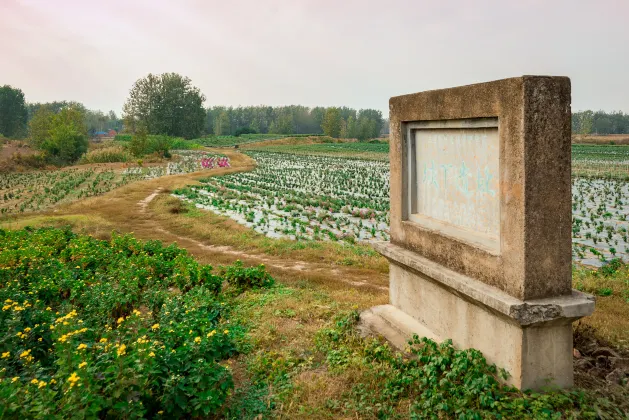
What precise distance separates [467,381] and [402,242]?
2.20m

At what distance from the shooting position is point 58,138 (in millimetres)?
48250

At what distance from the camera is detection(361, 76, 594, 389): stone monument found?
4.09 meters

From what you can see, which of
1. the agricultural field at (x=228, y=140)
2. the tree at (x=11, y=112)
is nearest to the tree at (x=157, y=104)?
the agricultural field at (x=228, y=140)

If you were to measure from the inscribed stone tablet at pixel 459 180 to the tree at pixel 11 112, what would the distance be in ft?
296

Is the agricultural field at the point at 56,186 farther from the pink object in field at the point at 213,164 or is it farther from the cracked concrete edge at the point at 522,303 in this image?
the cracked concrete edge at the point at 522,303

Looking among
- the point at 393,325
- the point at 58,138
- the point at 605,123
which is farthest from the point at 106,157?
the point at 605,123

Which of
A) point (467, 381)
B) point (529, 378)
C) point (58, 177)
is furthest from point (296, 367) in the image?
point (58, 177)

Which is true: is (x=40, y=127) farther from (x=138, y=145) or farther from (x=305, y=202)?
(x=305, y=202)

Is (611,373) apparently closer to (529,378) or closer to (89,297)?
(529,378)

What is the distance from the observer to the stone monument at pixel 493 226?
4.09 metres

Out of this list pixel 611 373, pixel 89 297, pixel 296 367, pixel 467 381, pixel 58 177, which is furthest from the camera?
pixel 58 177

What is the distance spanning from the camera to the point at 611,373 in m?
4.84

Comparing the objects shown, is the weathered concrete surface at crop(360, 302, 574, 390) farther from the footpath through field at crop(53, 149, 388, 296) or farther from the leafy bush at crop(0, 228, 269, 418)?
the footpath through field at crop(53, 149, 388, 296)

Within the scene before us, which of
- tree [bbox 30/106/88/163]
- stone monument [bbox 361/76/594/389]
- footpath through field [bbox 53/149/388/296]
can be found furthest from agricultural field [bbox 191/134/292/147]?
stone monument [bbox 361/76/594/389]
